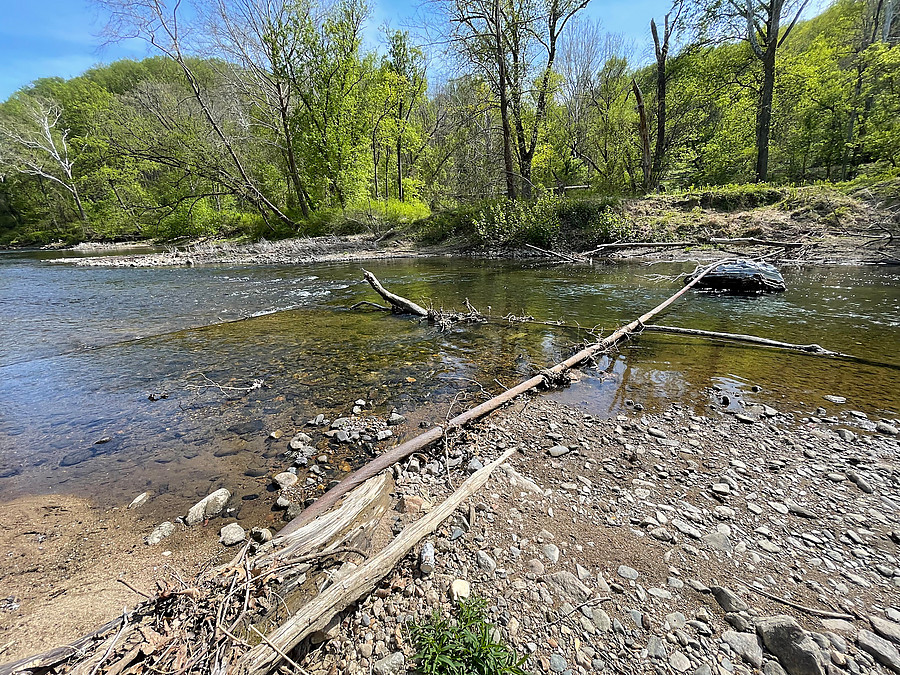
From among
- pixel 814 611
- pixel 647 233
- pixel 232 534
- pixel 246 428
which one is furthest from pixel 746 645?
pixel 647 233

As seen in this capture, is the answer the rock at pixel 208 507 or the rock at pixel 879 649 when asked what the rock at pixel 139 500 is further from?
the rock at pixel 879 649

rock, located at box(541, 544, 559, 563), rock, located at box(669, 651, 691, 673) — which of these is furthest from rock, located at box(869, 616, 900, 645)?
rock, located at box(541, 544, 559, 563)

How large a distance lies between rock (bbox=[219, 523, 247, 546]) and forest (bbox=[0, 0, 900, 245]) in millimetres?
21301

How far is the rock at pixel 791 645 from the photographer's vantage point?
178 cm

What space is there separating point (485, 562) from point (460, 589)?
0.28 m

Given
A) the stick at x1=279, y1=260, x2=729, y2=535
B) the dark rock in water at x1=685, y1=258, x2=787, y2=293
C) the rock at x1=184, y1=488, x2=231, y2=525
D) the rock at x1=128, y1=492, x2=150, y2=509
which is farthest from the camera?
→ the dark rock in water at x1=685, y1=258, x2=787, y2=293

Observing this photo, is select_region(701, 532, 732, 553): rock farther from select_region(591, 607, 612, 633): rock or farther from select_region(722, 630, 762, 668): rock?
select_region(591, 607, 612, 633): rock

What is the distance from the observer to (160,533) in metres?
2.97

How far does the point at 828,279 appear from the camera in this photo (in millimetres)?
12180

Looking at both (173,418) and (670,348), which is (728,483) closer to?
(670,348)

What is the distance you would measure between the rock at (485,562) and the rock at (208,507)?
233 centimetres

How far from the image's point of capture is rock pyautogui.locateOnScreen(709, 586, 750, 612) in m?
2.13

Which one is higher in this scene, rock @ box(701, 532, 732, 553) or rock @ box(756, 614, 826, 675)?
rock @ box(756, 614, 826, 675)

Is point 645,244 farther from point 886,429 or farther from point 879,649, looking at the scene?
point 879,649
